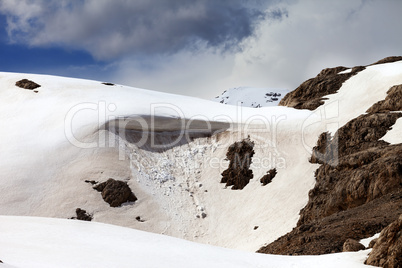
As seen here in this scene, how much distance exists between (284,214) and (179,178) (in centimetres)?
945

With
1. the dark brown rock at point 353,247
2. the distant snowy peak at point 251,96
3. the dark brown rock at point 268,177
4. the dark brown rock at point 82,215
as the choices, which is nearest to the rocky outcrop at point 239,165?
the dark brown rock at point 268,177

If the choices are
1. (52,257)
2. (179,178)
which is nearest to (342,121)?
(179,178)

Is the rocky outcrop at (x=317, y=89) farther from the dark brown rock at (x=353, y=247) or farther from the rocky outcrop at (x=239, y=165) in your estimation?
the dark brown rock at (x=353, y=247)

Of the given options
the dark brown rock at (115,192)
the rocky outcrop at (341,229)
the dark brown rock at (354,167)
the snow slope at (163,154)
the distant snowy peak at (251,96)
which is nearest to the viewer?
the rocky outcrop at (341,229)

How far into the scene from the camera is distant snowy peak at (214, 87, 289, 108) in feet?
559

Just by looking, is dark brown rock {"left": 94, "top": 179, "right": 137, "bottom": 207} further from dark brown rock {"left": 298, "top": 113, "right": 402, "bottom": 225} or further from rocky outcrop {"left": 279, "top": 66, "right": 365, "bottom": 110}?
rocky outcrop {"left": 279, "top": 66, "right": 365, "bottom": 110}

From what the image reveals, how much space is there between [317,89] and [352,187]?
19.5 meters

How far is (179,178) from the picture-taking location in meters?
42.1

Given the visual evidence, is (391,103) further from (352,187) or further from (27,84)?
(27,84)

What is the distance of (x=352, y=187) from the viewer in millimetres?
30172

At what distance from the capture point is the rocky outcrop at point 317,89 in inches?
1859

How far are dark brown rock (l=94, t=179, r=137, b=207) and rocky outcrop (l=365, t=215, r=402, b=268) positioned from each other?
2527 centimetres

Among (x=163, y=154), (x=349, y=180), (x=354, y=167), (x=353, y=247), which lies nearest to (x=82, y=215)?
(x=163, y=154)

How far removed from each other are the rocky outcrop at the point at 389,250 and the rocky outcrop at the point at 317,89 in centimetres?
3222
